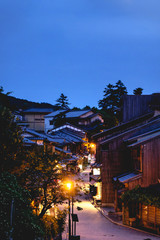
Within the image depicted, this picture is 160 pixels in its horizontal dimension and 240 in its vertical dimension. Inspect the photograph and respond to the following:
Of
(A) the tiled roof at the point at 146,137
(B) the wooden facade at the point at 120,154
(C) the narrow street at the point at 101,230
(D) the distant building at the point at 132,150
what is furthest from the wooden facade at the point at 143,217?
(A) the tiled roof at the point at 146,137

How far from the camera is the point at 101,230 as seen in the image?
18.3m

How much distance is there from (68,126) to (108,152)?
38983 millimetres

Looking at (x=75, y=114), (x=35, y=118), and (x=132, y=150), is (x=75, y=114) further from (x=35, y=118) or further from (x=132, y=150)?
(x=132, y=150)

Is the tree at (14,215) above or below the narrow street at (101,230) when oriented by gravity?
above

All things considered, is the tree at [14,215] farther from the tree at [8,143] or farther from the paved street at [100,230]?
the paved street at [100,230]

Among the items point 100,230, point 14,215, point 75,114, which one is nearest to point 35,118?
point 75,114

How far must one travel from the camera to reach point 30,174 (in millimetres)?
12734

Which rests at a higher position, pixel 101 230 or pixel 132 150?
pixel 132 150

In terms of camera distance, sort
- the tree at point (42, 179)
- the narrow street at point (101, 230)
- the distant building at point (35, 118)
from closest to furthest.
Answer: the tree at point (42, 179), the narrow street at point (101, 230), the distant building at point (35, 118)

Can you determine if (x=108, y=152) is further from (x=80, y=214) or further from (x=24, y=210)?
(x=24, y=210)

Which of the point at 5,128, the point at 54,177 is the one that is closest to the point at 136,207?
the point at 54,177

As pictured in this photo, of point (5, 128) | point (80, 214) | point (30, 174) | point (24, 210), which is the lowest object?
point (80, 214)

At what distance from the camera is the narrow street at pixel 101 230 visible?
52.3 ft

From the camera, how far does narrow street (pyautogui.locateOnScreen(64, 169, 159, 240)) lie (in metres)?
15.9
